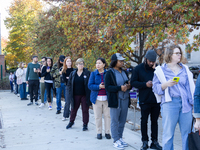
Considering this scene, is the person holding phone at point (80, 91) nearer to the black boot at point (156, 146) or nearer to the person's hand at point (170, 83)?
the black boot at point (156, 146)

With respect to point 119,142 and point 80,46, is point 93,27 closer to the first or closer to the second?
point 80,46

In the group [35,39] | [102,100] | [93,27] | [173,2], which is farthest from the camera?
[35,39]

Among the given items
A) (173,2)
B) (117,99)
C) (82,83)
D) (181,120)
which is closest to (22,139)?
(82,83)

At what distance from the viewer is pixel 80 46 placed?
43.8ft

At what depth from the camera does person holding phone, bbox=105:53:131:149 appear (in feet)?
17.3

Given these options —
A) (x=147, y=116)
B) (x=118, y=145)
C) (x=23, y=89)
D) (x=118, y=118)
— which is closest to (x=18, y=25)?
(x=23, y=89)

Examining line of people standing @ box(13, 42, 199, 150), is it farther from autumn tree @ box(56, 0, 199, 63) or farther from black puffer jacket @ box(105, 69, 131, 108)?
autumn tree @ box(56, 0, 199, 63)

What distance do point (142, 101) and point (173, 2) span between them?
499 centimetres

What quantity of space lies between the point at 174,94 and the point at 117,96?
5.16 ft

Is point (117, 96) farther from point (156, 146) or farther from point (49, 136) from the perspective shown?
point (49, 136)

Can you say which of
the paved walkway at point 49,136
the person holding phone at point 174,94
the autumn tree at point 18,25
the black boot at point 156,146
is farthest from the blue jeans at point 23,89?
the autumn tree at point 18,25

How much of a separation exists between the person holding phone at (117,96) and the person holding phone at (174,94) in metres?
1.22

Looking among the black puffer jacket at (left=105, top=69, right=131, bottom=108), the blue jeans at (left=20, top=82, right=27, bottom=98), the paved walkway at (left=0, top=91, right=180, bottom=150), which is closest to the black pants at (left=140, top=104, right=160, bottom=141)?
the paved walkway at (left=0, top=91, right=180, bottom=150)

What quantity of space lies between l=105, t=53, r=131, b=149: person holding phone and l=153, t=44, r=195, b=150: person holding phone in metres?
1.22
